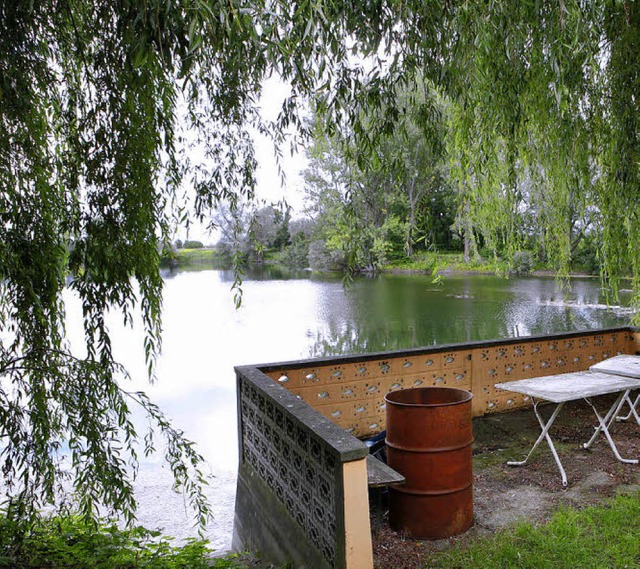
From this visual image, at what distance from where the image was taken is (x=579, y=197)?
448cm

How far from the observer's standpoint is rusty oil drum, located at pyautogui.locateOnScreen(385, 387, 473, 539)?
3.48 meters

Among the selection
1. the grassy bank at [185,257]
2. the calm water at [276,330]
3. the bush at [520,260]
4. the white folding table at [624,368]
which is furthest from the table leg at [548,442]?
the calm water at [276,330]

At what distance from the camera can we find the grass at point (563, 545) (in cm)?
321

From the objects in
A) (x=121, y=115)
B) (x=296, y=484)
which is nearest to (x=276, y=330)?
(x=296, y=484)

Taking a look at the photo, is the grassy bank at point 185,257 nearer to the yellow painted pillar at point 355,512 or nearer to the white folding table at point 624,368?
the yellow painted pillar at point 355,512

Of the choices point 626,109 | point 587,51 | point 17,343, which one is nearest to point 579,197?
point 626,109

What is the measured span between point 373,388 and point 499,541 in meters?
2.08

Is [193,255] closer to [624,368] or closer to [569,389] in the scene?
[624,368]

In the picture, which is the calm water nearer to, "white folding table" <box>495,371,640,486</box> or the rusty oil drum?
"white folding table" <box>495,371,640,486</box>

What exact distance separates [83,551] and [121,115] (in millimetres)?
2885

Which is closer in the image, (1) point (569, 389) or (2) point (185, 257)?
(1) point (569, 389)

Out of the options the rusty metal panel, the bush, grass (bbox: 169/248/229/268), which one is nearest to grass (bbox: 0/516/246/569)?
the rusty metal panel

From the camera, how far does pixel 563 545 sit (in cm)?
334

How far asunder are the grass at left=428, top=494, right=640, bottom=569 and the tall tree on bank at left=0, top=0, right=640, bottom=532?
1.55 m
